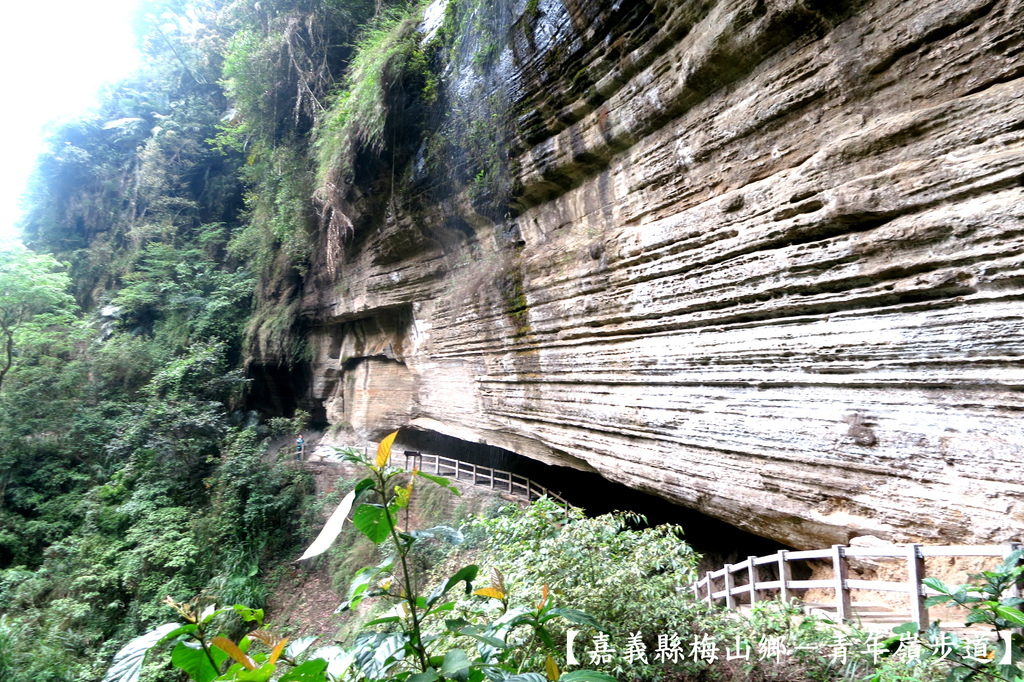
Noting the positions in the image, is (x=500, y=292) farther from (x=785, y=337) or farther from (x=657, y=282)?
(x=785, y=337)

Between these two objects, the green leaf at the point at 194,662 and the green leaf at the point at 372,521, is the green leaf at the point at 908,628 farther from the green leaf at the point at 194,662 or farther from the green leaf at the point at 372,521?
the green leaf at the point at 194,662

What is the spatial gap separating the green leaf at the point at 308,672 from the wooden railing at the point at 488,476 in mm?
6734

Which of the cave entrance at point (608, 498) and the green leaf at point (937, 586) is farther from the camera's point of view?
the cave entrance at point (608, 498)

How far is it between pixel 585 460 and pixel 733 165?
3.65 m

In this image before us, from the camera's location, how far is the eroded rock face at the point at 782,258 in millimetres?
2789

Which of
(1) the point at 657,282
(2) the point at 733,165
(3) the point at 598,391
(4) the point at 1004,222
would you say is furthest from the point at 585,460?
(4) the point at 1004,222

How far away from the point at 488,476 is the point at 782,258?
7.34 m

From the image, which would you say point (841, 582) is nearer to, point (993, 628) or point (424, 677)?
point (993, 628)

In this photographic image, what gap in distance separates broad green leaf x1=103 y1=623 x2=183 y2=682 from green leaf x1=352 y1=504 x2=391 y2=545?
334 millimetres

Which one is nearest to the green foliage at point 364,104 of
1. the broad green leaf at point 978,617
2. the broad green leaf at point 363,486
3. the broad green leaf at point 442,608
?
the broad green leaf at point 363,486

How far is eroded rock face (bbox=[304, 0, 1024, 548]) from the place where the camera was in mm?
2789

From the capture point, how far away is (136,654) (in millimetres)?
902

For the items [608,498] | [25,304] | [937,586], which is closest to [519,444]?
[608,498]

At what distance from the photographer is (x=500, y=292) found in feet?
22.9
